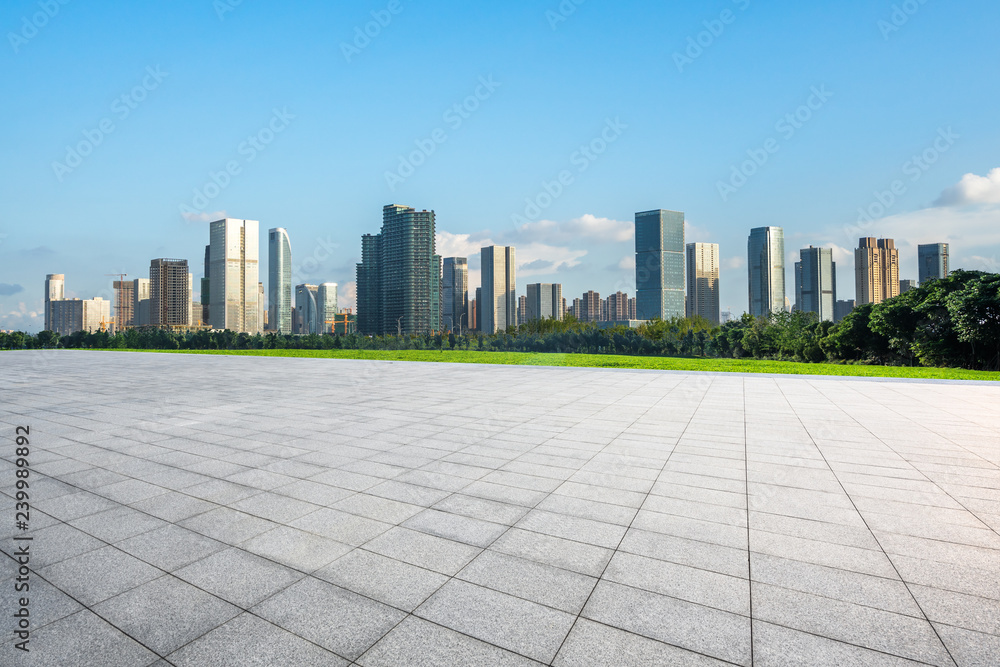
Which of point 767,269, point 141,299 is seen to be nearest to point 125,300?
point 141,299

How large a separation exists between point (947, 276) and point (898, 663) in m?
27.9

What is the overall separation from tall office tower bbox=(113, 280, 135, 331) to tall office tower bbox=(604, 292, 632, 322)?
144479mm

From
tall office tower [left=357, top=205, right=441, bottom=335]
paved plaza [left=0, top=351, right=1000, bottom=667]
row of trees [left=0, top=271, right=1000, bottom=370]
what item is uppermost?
tall office tower [left=357, top=205, right=441, bottom=335]

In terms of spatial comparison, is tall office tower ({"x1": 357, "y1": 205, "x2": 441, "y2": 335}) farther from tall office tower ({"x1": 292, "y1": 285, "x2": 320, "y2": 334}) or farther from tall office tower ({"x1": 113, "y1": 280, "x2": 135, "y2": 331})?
tall office tower ({"x1": 113, "y1": 280, "x2": 135, "y2": 331})

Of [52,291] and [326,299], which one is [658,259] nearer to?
[326,299]

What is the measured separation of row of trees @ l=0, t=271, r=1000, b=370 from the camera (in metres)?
19.9

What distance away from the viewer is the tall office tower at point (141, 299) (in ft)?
436

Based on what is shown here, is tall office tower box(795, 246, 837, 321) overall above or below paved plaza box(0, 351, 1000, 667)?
above

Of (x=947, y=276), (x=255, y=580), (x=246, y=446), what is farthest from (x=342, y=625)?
(x=947, y=276)

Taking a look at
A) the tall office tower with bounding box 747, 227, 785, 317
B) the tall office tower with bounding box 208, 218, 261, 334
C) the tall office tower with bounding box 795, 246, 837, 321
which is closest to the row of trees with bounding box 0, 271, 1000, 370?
the tall office tower with bounding box 208, 218, 261, 334

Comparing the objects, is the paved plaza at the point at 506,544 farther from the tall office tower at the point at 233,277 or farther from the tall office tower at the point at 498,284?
the tall office tower at the point at 498,284

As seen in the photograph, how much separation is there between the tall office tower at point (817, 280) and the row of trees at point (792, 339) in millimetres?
126020

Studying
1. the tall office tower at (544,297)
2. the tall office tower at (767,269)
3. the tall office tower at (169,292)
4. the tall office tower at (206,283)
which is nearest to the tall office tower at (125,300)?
the tall office tower at (169,292)

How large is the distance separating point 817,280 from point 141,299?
197 metres
